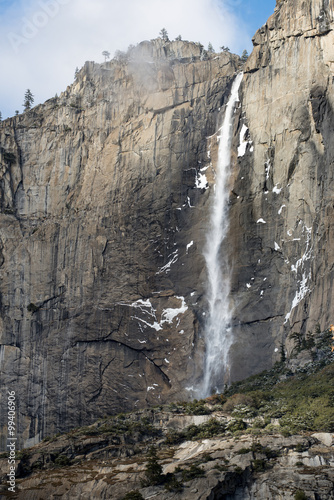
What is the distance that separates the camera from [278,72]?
76125 millimetres

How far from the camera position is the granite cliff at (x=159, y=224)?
70.9 metres

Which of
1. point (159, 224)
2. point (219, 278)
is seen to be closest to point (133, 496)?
point (219, 278)

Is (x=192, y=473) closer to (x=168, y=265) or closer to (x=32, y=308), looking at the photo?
(x=168, y=265)

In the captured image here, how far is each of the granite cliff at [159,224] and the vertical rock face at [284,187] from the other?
15 centimetres

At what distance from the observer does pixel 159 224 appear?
257 ft

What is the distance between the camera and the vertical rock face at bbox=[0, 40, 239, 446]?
246ft

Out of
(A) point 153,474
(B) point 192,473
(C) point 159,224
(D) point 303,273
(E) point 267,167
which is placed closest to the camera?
(B) point 192,473

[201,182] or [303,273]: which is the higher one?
[201,182]

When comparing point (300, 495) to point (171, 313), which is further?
point (171, 313)

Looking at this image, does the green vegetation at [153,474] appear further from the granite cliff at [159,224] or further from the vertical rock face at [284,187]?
the vertical rock face at [284,187]

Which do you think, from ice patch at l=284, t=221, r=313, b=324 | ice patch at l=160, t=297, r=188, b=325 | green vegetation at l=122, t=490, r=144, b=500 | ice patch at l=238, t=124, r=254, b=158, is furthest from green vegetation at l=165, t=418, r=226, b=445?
ice patch at l=238, t=124, r=254, b=158

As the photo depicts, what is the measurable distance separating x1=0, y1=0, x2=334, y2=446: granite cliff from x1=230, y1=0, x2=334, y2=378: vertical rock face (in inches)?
6.0

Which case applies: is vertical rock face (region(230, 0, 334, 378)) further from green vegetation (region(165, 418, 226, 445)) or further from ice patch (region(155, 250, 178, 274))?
green vegetation (region(165, 418, 226, 445))

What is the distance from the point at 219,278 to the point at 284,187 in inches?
477
